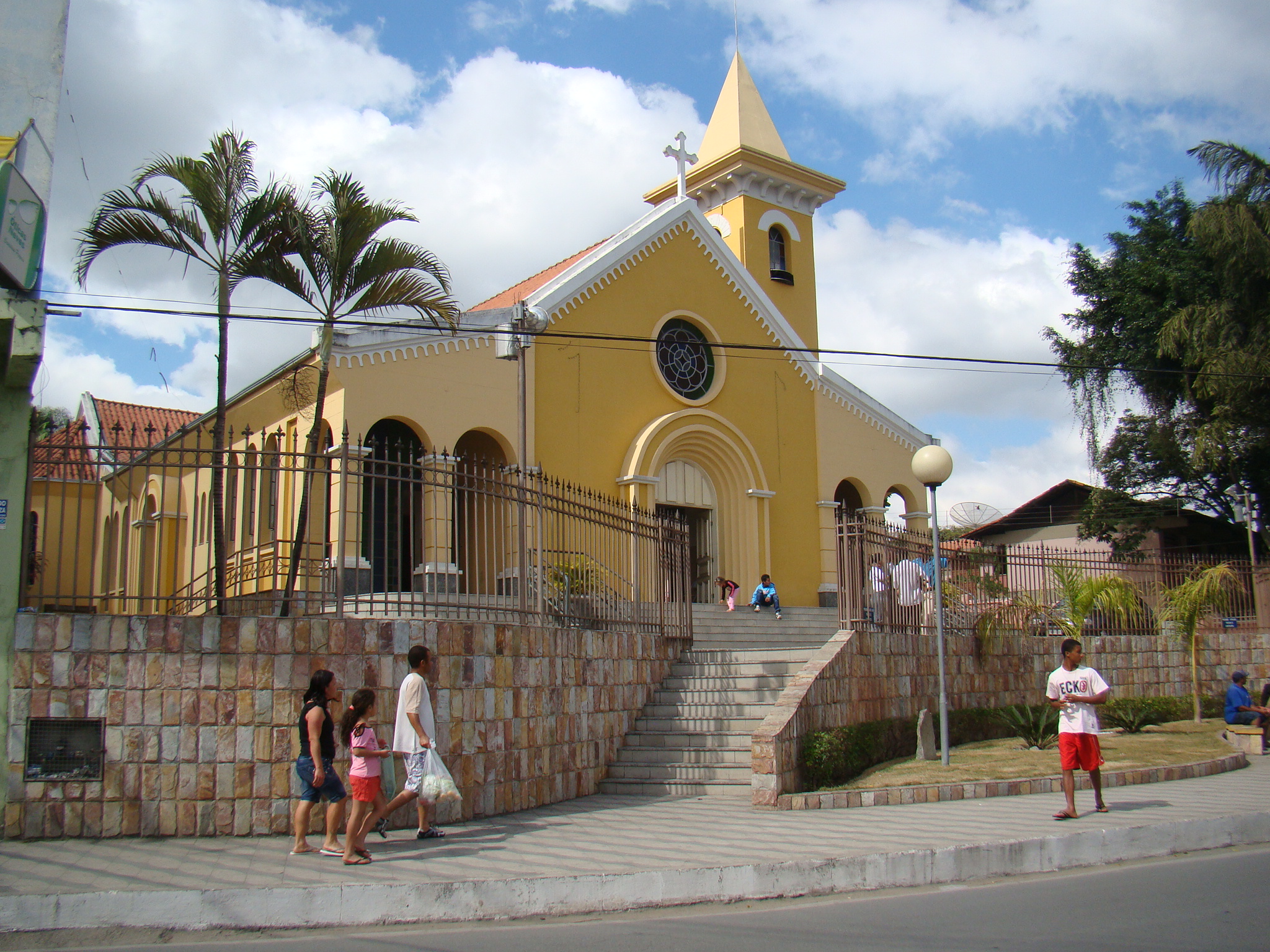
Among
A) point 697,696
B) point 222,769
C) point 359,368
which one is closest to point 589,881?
point 222,769

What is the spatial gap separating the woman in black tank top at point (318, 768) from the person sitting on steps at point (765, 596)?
12.6 meters

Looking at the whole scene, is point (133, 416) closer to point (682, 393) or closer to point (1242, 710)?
point (682, 393)

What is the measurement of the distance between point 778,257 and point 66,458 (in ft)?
69.6

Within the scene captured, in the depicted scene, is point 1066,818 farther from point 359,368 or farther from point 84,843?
point 359,368

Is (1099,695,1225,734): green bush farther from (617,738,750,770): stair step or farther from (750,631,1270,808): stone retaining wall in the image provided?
(617,738,750,770): stair step

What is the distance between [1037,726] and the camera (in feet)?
43.3

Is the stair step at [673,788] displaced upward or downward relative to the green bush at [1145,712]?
downward

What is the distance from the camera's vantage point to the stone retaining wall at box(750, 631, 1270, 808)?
10.6m

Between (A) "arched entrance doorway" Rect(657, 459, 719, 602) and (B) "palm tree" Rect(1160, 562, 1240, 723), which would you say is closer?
(B) "palm tree" Rect(1160, 562, 1240, 723)

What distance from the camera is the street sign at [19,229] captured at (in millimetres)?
8742

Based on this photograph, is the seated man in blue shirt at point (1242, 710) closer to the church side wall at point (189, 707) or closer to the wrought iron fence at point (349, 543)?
the wrought iron fence at point (349, 543)

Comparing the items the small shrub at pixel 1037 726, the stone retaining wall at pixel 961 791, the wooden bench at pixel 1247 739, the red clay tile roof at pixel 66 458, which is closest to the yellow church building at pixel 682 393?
the red clay tile roof at pixel 66 458

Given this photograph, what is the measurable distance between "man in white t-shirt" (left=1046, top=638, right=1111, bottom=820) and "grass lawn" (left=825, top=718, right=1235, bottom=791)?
1572 millimetres

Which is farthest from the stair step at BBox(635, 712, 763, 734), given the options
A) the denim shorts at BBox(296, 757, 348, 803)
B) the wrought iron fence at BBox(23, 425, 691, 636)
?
the denim shorts at BBox(296, 757, 348, 803)
